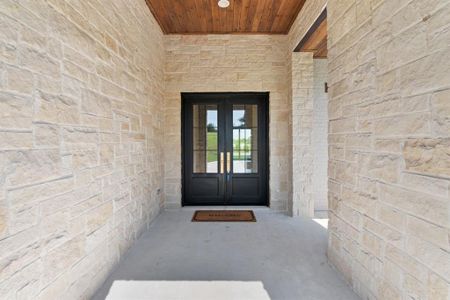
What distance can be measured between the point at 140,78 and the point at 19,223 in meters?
2.25

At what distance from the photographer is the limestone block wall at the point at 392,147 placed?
1.19 metres

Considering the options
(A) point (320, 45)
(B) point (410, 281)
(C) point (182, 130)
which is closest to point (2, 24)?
(B) point (410, 281)

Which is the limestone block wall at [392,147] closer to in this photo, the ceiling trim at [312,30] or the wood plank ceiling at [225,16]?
the ceiling trim at [312,30]

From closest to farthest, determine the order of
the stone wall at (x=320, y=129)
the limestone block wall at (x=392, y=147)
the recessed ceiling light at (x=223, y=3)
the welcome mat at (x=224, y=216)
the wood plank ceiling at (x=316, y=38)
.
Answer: the limestone block wall at (x=392, y=147)
the wood plank ceiling at (x=316, y=38)
the recessed ceiling light at (x=223, y=3)
the welcome mat at (x=224, y=216)
the stone wall at (x=320, y=129)

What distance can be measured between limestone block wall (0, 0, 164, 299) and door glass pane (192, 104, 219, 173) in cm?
166

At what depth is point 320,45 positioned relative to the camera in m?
3.89

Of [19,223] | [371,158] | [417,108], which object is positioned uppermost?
[417,108]

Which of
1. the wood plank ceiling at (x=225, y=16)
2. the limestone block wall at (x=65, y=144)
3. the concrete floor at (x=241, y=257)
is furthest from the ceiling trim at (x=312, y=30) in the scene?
the concrete floor at (x=241, y=257)

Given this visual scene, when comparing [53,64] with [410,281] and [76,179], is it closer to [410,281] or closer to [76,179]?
[76,179]

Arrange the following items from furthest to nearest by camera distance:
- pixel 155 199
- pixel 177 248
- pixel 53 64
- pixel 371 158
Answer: pixel 155 199 < pixel 177 248 < pixel 371 158 < pixel 53 64

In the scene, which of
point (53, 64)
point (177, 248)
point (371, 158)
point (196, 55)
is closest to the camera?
point (53, 64)

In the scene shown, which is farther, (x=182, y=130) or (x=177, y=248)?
(x=182, y=130)

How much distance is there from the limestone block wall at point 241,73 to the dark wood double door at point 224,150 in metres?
0.22

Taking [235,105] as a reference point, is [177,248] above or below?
below
